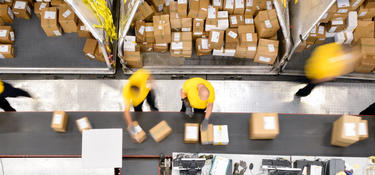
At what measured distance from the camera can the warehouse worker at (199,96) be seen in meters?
3.26

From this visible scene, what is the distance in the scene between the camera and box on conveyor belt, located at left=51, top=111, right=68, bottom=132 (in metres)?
3.29

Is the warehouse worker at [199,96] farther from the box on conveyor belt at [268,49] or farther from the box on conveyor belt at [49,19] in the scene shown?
the box on conveyor belt at [49,19]

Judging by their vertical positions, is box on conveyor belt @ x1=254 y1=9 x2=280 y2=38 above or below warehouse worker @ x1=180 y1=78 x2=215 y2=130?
above

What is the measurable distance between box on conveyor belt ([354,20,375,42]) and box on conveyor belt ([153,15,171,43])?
333 centimetres

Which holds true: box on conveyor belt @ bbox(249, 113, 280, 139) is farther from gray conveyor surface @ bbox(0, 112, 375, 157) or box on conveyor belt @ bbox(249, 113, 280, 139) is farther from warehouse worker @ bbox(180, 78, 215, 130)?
warehouse worker @ bbox(180, 78, 215, 130)

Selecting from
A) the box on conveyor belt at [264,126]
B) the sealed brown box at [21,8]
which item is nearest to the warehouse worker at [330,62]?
the box on conveyor belt at [264,126]

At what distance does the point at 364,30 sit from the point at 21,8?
6.22 metres

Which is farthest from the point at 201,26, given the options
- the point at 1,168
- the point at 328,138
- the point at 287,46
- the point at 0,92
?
the point at 1,168

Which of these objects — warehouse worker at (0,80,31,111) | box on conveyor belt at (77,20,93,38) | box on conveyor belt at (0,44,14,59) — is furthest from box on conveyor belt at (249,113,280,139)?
box on conveyor belt at (0,44,14,59)

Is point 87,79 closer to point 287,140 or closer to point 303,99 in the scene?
point 287,140

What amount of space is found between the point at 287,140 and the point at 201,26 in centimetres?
237

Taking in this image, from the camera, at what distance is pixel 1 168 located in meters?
3.32

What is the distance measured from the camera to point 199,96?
3.34 metres

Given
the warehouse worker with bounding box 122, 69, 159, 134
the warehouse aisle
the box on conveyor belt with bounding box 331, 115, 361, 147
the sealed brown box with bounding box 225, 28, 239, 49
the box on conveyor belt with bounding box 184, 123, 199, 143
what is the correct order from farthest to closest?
the warehouse aisle
the sealed brown box with bounding box 225, 28, 239, 49
the warehouse worker with bounding box 122, 69, 159, 134
the box on conveyor belt with bounding box 184, 123, 199, 143
the box on conveyor belt with bounding box 331, 115, 361, 147
